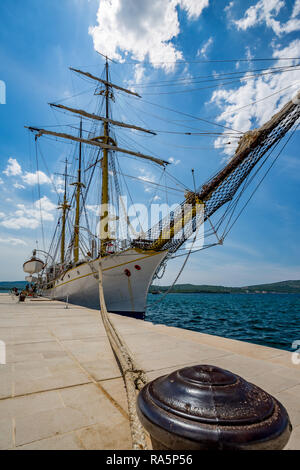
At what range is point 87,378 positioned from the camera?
122 inches

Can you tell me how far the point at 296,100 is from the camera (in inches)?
335

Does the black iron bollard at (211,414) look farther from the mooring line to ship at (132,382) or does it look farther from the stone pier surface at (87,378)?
the stone pier surface at (87,378)

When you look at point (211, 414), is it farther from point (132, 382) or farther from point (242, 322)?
point (242, 322)

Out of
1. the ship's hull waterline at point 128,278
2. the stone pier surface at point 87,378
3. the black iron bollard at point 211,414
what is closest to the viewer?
the black iron bollard at point 211,414

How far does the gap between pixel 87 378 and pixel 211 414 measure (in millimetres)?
2451

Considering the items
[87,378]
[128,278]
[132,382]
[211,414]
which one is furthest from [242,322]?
[211,414]

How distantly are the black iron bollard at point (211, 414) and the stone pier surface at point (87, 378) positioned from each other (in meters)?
0.85

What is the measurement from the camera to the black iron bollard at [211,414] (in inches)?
40.7

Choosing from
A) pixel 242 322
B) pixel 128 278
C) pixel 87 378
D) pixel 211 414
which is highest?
pixel 128 278

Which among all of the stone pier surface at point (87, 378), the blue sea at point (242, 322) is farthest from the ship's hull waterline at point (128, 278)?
the stone pier surface at point (87, 378)

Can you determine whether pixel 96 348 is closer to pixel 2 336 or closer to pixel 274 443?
pixel 2 336

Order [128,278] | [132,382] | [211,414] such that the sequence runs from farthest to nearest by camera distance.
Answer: [128,278]
[132,382]
[211,414]
